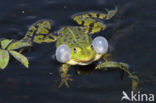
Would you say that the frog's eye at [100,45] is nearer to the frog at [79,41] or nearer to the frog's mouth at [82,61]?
the frog at [79,41]

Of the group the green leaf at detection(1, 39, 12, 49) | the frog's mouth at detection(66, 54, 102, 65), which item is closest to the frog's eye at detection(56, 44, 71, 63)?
the frog's mouth at detection(66, 54, 102, 65)

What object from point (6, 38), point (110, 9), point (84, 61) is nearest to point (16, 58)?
point (6, 38)

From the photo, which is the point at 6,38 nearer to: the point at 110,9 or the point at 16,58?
the point at 16,58

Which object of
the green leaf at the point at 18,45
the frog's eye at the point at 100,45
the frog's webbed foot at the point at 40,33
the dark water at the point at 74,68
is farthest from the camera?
the frog's webbed foot at the point at 40,33

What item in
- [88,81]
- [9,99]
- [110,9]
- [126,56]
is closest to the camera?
[9,99]

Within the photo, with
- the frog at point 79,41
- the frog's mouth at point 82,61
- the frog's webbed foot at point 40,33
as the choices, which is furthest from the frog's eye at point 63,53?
the frog's webbed foot at point 40,33

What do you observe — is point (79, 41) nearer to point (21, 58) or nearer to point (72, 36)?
point (72, 36)
